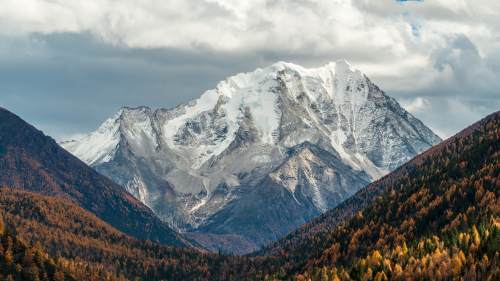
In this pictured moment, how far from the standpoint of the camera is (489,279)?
19712 cm
